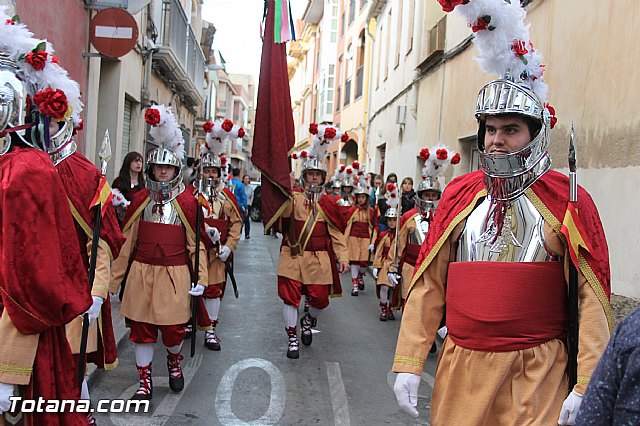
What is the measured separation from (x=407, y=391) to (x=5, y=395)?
1659 mm

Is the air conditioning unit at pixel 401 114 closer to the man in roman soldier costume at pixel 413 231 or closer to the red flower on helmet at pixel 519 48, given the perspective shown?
the man in roman soldier costume at pixel 413 231

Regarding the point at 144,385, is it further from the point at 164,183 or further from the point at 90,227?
the point at 90,227

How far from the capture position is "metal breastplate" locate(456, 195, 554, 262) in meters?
3.05

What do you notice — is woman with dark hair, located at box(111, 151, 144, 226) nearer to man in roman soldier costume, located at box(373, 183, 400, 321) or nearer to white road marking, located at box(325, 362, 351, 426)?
white road marking, located at box(325, 362, 351, 426)

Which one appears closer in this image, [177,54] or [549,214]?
[549,214]

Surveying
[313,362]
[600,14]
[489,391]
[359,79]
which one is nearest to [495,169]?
[489,391]

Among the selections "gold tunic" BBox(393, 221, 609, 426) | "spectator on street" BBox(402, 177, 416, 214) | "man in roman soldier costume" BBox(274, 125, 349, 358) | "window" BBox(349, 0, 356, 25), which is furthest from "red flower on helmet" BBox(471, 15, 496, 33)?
"window" BBox(349, 0, 356, 25)

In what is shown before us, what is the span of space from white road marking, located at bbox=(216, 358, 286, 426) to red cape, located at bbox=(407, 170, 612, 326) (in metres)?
2.43

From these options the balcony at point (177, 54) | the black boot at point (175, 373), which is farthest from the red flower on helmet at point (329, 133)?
the balcony at point (177, 54)

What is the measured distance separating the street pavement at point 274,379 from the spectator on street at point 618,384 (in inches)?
154

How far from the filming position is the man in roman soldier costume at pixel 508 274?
292 cm

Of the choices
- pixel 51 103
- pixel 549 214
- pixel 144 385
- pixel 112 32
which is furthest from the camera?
pixel 112 32

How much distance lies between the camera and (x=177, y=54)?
763 inches

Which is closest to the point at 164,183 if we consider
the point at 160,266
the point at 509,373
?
the point at 160,266
